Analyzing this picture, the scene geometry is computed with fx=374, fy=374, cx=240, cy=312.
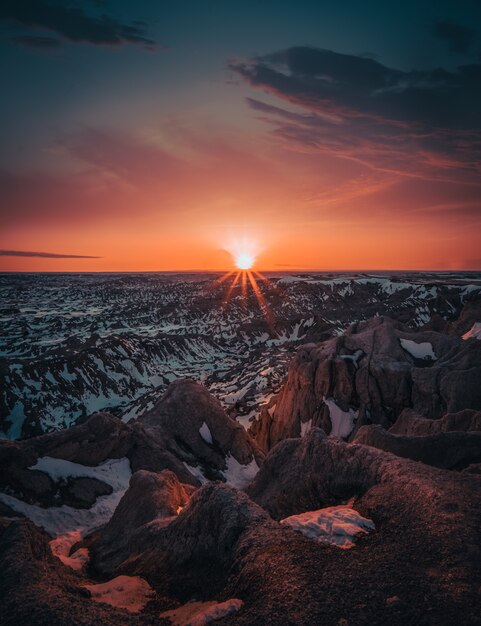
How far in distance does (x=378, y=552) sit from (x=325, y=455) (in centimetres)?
754

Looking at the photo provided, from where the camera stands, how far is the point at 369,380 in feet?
144

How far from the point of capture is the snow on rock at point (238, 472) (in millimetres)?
38272

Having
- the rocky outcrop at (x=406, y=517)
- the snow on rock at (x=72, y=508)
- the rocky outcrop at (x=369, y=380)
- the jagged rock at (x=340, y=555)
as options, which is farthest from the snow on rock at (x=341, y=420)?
the jagged rock at (x=340, y=555)

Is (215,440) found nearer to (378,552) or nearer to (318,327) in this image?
(378,552)

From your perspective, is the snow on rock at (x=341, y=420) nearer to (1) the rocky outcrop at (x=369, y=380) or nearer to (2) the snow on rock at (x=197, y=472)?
(1) the rocky outcrop at (x=369, y=380)

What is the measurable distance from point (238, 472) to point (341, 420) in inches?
536

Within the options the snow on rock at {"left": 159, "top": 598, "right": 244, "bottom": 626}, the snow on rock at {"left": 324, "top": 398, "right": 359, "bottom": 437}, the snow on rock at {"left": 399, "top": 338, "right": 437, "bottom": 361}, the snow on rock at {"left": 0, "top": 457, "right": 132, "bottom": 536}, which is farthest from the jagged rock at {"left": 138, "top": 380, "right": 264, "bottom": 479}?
the snow on rock at {"left": 159, "top": 598, "right": 244, "bottom": 626}

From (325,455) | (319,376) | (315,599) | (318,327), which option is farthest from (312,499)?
(318,327)

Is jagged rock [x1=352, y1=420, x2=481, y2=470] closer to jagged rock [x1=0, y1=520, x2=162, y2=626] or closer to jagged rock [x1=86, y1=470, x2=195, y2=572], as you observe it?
jagged rock [x1=86, y1=470, x2=195, y2=572]

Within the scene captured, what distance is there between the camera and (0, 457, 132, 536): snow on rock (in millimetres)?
24469

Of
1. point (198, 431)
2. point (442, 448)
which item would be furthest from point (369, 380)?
point (442, 448)

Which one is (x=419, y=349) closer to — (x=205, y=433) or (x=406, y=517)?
(x=205, y=433)

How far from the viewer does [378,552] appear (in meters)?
9.46

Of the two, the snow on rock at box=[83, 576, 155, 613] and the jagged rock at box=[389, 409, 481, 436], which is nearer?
the snow on rock at box=[83, 576, 155, 613]
